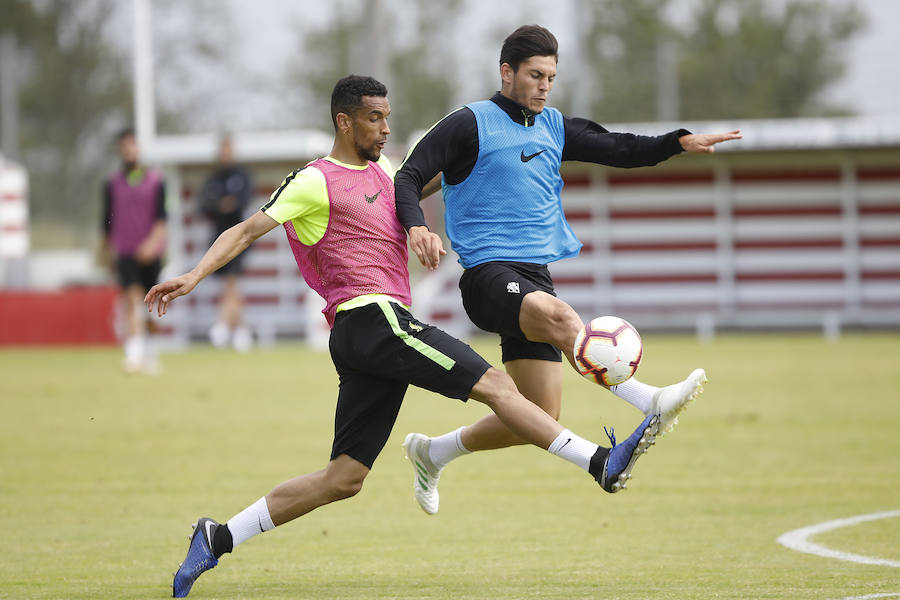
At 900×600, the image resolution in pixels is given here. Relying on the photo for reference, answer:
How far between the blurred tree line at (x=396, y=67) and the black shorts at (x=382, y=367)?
32295 millimetres

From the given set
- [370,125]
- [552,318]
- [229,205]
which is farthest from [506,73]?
[229,205]

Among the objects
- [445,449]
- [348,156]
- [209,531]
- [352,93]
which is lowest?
[209,531]

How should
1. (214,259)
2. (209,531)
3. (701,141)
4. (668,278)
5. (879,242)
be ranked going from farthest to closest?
(668,278) < (879,242) < (701,141) < (209,531) < (214,259)

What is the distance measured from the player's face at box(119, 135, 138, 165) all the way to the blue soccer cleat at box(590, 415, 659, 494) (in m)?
10.2

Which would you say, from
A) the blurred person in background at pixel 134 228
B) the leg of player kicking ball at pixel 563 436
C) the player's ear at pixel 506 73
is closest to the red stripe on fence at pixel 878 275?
the blurred person in background at pixel 134 228

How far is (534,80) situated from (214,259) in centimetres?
175

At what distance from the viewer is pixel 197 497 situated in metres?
7.64

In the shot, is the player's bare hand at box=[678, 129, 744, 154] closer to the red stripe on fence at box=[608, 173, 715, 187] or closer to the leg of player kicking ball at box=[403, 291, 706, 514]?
the leg of player kicking ball at box=[403, 291, 706, 514]

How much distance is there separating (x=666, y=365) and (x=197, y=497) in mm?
8634

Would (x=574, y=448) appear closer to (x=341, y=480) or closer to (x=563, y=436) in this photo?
(x=563, y=436)

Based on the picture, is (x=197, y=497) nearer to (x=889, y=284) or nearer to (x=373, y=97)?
(x=373, y=97)

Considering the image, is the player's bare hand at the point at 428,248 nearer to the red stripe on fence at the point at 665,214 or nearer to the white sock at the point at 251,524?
the white sock at the point at 251,524

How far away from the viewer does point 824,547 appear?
19.7 ft

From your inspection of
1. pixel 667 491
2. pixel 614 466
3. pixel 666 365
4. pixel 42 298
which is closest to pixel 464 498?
pixel 667 491
